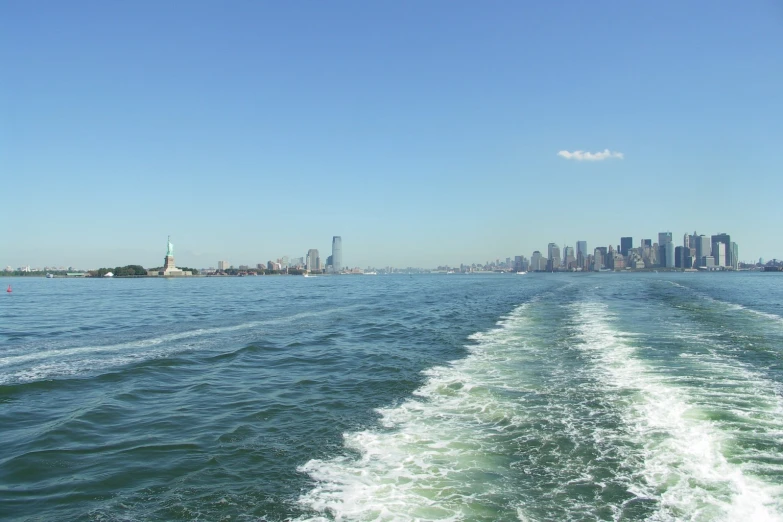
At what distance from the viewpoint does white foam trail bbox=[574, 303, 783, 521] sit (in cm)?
606

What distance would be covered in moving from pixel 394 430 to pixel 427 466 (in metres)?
1.77

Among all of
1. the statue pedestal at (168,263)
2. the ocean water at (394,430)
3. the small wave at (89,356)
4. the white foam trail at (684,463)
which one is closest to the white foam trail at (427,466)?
the ocean water at (394,430)

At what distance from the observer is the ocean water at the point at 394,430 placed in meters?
6.37

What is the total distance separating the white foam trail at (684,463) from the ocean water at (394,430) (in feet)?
0.12

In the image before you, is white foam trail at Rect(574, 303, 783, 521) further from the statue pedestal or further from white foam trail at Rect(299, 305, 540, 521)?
the statue pedestal

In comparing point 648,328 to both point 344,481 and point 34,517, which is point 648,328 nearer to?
point 344,481

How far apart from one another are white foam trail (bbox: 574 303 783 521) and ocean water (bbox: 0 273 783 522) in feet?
0.12

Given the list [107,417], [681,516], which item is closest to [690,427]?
[681,516]

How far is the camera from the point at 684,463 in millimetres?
7445

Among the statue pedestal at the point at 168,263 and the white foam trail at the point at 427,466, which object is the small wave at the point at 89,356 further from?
the statue pedestal at the point at 168,263

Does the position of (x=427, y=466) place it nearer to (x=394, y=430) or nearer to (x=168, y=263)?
(x=394, y=430)

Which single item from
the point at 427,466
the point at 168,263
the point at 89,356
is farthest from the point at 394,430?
the point at 168,263

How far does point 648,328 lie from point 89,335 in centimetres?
2683

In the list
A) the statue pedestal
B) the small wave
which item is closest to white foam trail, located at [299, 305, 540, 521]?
the small wave
